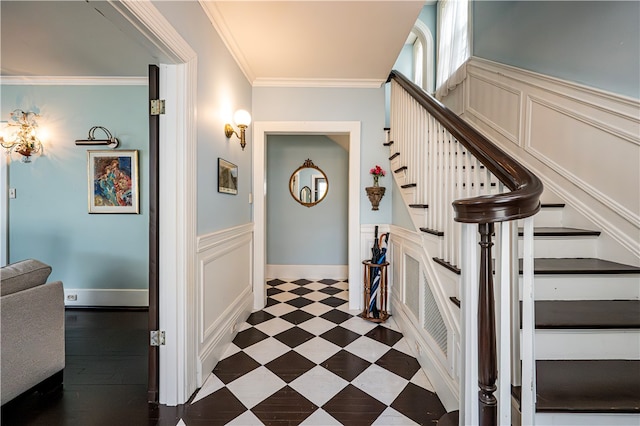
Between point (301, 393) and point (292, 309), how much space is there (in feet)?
4.33

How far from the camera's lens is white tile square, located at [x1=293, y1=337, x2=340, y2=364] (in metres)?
2.04

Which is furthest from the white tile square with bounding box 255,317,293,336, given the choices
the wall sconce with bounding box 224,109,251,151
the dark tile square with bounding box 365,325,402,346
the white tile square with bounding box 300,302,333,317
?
the wall sconce with bounding box 224,109,251,151

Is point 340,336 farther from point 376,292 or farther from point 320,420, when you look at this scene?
point 320,420

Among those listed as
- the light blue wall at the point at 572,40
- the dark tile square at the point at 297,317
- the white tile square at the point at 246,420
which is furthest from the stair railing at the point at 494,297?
the dark tile square at the point at 297,317

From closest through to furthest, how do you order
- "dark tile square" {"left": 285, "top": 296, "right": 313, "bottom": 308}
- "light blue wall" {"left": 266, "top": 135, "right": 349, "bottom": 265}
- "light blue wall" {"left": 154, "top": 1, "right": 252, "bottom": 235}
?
"light blue wall" {"left": 154, "top": 1, "right": 252, "bottom": 235} < "dark tile square" {"left": 285, "top": 296, "right": 313, "bottom": 308} < "light blue wall" {"left": 266, "top": 135, "right": 349, "bottom": 265}

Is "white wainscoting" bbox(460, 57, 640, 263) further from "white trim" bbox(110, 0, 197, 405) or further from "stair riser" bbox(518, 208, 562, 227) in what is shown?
"white trim" bbox(110, 0, 197, 405)

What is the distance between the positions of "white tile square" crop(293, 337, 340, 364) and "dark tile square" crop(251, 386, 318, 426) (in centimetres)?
38

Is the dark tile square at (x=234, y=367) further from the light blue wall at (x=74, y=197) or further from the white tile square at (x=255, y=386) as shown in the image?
the light blue wall at (x=74, y=197)

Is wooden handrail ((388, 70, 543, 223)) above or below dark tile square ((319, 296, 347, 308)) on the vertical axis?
above

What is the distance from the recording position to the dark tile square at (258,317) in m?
2.67

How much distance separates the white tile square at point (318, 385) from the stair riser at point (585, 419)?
1041 mm

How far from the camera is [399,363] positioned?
1979 mm

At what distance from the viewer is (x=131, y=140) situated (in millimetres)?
2932

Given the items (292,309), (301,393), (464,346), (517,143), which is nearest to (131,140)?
(292,309)
